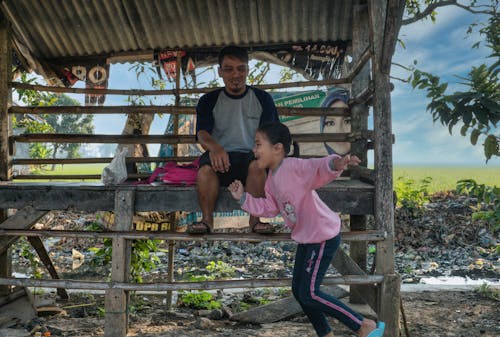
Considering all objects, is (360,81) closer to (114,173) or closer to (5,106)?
(114,173)

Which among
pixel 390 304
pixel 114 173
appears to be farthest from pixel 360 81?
pixel 114 173

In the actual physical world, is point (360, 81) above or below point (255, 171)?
above

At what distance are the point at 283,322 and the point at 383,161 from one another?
180cm

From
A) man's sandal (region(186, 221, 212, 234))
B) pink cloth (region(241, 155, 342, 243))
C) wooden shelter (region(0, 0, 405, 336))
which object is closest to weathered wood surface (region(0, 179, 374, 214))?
wooden shelter (region(0, 0, 405, 336))

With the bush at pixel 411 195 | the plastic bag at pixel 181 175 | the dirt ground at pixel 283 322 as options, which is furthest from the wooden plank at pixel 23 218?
the bush at pixel 411 195

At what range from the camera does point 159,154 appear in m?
5.62

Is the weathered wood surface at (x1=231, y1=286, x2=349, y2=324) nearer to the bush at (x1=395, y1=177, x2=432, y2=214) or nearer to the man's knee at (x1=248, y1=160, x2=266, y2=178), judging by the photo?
the man's knee at (x1=248, y1=160, x2=266, y2=178)

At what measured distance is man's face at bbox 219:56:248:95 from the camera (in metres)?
3.31

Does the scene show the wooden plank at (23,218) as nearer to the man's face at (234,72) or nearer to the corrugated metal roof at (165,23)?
the man's face at (234,72)

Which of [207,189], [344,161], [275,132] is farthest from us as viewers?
[207,189]

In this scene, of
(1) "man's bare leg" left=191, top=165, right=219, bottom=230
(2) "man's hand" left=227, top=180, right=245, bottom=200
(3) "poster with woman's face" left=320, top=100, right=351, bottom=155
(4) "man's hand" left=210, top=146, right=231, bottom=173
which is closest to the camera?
(2) "man's hand" left=227, top=180, right=245, bottom=200

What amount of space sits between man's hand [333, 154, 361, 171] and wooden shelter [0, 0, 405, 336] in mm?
924

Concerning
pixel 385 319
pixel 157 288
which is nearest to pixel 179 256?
pixel 157 288

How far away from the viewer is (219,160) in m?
3.11
